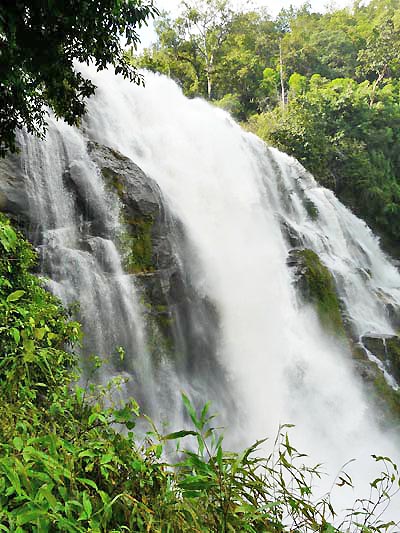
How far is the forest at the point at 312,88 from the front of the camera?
1886 cm

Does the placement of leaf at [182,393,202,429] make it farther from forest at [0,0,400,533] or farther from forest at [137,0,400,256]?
forest at [137,0,400,256]

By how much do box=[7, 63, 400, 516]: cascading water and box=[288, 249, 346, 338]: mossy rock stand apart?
289 millimetres

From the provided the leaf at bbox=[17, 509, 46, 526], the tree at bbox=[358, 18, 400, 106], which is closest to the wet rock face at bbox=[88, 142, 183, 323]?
the leaf at bbox=[17, 509, 46, 526]

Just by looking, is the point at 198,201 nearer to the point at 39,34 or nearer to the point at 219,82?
the point at 39,34

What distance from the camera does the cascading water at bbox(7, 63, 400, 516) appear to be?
639 centimetres

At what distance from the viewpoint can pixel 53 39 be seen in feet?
12.4

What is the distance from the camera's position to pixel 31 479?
1451 millimetres

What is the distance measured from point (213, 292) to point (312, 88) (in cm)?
2211

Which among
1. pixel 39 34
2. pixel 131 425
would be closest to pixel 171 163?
pixel 39 34

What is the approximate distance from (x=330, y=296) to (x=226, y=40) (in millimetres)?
22109

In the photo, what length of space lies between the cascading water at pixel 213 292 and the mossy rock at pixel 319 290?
289 mm

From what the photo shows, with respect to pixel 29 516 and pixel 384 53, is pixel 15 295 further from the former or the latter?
pixel 384 53

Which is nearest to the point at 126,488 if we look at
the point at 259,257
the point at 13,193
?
the point at 13,193

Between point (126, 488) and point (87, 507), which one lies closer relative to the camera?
point (87, 507)
